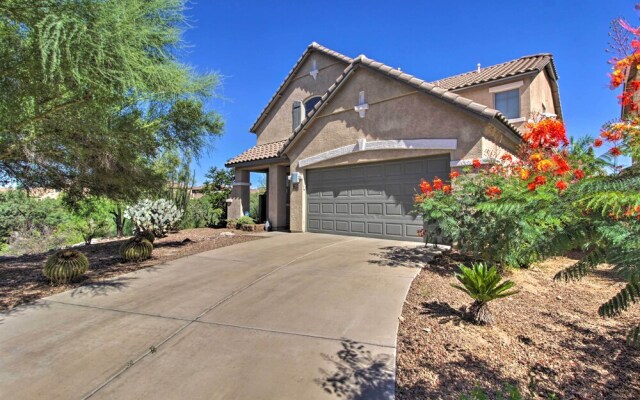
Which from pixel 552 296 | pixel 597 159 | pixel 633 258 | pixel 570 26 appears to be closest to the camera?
pixel 633 258

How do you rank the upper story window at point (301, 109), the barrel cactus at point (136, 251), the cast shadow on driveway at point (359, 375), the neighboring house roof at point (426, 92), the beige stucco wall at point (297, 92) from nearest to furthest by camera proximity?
the cast shadow on driveway at point (359, 375)
the barrel cactus at point (136, 251)
the neighboring house roof at point (426, 92)
the beige stucco wall at point (297, 92)
the upper story window at point (301, 109)

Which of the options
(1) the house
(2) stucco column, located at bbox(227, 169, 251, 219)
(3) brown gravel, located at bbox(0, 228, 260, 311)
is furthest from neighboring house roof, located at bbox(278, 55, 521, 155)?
(3) brown gravel, located at bbox(0, 228, 260, 311)

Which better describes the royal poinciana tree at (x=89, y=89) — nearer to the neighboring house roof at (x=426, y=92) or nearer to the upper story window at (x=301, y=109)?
the neighboring house roof at (x=426, y=92)

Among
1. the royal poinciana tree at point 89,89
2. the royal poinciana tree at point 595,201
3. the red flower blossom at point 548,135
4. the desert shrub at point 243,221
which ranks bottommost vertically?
the desert shrub at point 243,221

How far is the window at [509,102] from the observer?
41.6ft

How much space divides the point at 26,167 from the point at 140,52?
4220 mm

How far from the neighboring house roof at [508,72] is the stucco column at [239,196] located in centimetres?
987

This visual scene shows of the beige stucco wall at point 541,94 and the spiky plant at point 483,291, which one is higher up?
the beige stucco wall at point 541,94

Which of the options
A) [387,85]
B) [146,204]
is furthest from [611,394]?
[146,204]

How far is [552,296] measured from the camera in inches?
222

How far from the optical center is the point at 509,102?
12859 millimetres

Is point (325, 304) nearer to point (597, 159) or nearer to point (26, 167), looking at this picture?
point (597, 159)

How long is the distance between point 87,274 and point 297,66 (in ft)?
43.0

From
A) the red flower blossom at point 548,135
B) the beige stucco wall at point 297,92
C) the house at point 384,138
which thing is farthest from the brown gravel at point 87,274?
the red flower blossom at point 548,135
